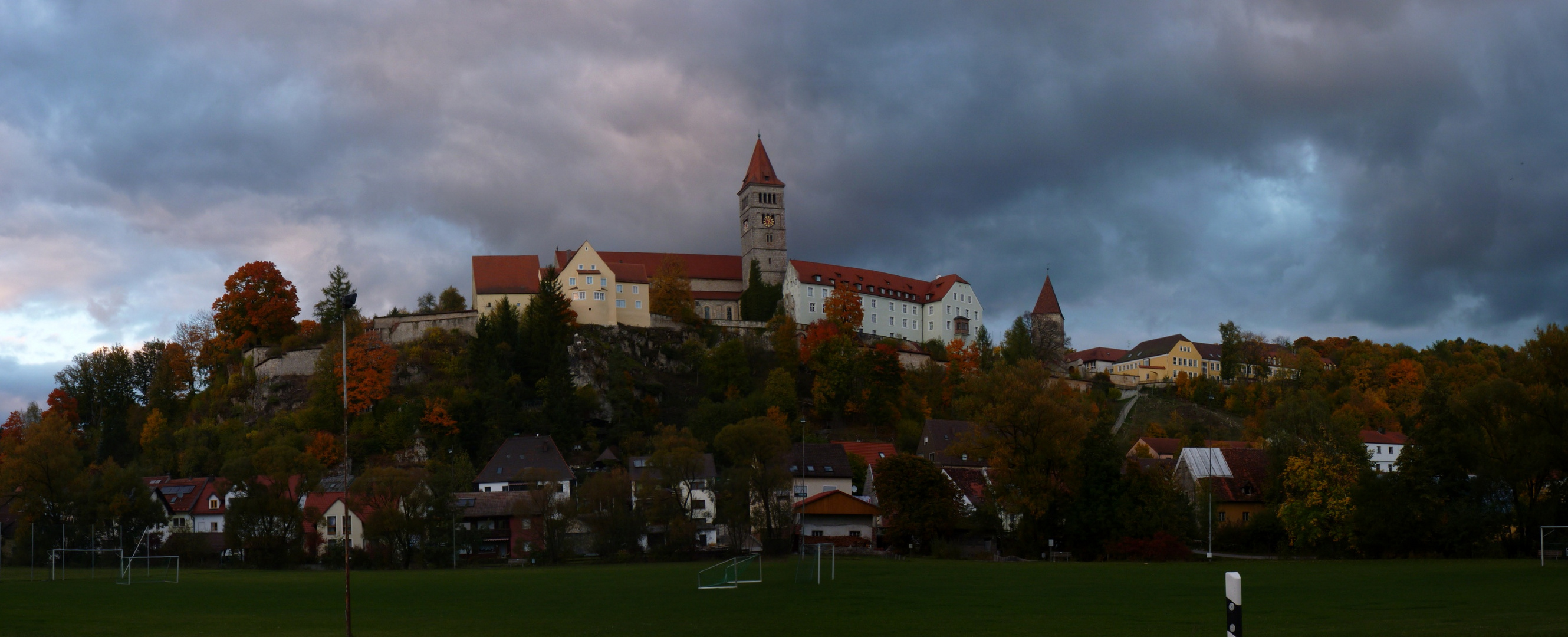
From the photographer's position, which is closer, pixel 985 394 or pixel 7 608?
pixel 7 608

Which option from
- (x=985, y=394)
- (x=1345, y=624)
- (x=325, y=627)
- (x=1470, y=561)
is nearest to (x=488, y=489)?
(x=985, y=394)

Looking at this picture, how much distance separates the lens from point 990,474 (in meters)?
58.0

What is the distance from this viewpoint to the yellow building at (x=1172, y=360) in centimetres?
15475

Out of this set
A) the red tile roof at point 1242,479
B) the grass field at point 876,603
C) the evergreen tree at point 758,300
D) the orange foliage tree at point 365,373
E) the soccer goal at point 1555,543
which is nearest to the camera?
the grass field at point 876,603

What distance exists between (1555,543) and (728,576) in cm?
3207

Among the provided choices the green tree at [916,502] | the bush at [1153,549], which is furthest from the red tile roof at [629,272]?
the bush at [1153,549]

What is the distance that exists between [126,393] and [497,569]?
71.6 metres

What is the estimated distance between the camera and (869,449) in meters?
89.1

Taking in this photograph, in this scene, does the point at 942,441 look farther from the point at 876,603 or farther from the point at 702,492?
the point at 876,603

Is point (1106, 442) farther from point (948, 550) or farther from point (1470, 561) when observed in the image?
point (1470, 561)

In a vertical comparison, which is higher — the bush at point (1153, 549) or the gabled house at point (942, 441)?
the gabled house at point (942, 441)

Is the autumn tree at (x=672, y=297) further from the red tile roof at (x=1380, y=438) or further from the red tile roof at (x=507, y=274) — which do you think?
the red tile roof at (x=1380, y=438)

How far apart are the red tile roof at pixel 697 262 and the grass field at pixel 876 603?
268ft

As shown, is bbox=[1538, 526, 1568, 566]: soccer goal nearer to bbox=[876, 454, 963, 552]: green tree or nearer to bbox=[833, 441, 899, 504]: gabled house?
bbox=[876, 454, 963, 552]: green tree
